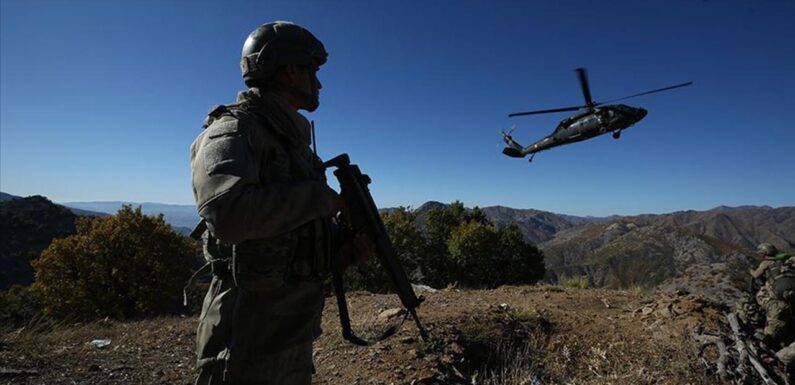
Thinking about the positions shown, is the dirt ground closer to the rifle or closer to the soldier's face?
the rifle

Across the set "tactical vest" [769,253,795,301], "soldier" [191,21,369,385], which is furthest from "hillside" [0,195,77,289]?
"tactical vest" [769,253,795,301]

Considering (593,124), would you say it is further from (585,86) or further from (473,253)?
(473,253)

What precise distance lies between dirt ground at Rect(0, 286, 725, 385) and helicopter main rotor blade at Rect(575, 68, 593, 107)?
9.78 m

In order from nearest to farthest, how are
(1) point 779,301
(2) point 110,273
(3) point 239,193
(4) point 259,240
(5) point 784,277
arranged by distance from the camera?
1. (3) point 239,193
2. (4) point 259,240
3. (1) point 779,301
4. (5) point 784,277
5. (2) point 110,273

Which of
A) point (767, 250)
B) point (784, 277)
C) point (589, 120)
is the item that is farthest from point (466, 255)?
point (784, 277)

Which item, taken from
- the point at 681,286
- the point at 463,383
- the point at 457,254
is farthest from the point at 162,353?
the point at 457,254

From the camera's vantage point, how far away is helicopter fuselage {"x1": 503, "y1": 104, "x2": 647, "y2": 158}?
1542cm

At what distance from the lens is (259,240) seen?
1770mm

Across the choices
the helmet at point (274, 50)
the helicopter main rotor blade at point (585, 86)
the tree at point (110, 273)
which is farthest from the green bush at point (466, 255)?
the helmet at point (274, 50)

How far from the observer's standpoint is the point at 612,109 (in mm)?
15781

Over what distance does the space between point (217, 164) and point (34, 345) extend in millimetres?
7561

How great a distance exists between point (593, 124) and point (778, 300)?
10.9m

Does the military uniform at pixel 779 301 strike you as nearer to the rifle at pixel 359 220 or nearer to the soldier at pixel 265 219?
the rifle at pixel 359 220

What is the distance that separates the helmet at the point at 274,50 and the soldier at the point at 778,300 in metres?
8.68
